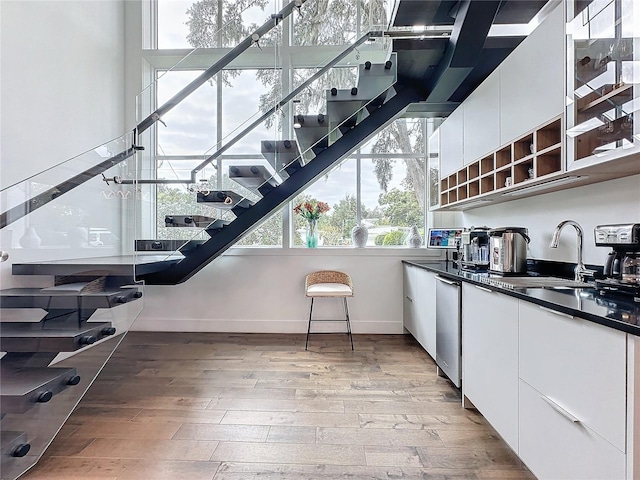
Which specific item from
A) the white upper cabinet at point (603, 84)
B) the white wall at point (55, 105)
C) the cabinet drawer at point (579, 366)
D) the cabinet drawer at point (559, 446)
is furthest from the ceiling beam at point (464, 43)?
the white wall at point (55, 105)

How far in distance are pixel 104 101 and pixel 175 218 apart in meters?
2.03

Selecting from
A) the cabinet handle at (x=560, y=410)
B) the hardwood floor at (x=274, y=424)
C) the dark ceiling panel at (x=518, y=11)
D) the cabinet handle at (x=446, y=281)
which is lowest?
the hardwood floor at (x=274, y=424)

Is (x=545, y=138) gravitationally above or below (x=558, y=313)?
above

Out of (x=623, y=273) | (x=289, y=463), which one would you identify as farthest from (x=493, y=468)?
(x=623, y=273)

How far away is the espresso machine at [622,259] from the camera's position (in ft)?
4.64

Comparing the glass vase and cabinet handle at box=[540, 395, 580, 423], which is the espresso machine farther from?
the glass vase

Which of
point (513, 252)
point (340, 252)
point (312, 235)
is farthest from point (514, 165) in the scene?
point (312, 235)

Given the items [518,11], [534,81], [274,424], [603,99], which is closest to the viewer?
[603,99]

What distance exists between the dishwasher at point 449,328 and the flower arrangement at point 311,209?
1748 millimetres

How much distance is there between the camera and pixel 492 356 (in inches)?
72.7

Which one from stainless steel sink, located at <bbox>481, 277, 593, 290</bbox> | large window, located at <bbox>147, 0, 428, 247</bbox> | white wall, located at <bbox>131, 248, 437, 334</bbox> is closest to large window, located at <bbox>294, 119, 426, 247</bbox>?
large window, located at <bbox>147, 0, 428, 247</bbox>

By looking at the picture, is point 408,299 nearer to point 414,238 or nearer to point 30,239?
point 414,238

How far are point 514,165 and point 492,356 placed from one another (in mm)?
1272

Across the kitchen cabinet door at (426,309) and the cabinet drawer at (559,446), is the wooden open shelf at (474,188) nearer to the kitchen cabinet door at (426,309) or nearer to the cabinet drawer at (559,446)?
the kitchen cabinet door at (426,309)
